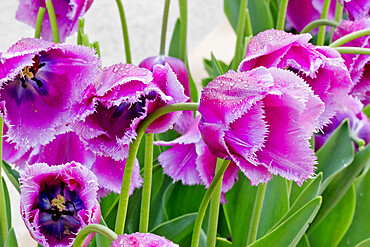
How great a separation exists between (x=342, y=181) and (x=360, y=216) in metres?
0.12

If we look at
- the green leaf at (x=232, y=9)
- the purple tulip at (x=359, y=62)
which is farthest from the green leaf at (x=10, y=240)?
the green leaf at (x=232, y=9)

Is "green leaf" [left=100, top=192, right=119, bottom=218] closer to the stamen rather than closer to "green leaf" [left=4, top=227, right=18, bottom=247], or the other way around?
"green leaf" [left=4, top=227, right=18, bottom=247]

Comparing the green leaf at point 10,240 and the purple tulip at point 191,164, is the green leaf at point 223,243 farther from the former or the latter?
the green leaf at point 10,240

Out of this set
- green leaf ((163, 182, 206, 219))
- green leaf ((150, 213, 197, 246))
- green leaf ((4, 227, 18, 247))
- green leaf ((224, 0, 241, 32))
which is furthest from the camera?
green leaf ((224, 0, 241, 32))

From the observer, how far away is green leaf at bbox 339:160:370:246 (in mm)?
850

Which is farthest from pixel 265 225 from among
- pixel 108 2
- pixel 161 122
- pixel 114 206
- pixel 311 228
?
pixel 108 2

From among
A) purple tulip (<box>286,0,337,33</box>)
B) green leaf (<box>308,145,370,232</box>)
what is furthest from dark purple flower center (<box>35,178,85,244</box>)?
purple tulip (<box>286,0,337,33</box>)

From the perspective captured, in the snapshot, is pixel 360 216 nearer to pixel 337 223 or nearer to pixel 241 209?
pixel 337 223

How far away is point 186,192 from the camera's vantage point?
33.1 inches

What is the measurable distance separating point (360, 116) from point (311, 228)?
171mm

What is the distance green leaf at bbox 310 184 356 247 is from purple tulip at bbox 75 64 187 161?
0.48m

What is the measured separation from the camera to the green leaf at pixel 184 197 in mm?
841

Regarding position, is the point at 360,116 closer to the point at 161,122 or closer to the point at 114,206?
the point at 114,206

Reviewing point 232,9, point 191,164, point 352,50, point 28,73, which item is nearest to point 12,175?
point 191,164
